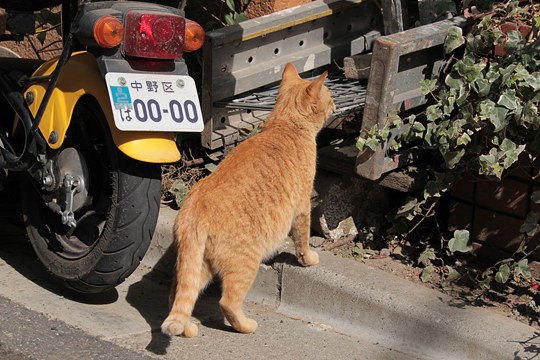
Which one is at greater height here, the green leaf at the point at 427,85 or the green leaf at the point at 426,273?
the green leaf at the point at 427,85

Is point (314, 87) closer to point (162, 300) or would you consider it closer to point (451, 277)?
point (451, 277)

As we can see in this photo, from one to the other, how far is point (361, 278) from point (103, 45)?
168cm

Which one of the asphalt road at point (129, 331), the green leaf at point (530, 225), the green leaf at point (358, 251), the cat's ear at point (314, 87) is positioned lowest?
the asphalt road at point (129, 331)

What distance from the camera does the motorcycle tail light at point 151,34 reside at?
376 cm

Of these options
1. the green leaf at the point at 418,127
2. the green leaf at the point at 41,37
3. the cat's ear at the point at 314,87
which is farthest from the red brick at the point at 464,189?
the green leaf at the point at 41,37

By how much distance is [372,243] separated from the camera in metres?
4.81

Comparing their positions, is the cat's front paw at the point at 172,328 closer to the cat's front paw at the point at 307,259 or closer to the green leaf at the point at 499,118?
the cat's front paw at the point at 307,259

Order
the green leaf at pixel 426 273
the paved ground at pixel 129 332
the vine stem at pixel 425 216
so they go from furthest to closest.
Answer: the vine stem at pixel 425 216, the green leaf at pixel 426 273, the paved ground at pixel 129 332

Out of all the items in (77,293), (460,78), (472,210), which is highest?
(460,78)

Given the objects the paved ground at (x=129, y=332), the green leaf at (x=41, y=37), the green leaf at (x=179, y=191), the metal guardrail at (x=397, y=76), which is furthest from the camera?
the green leaf at (x=41, y=37)

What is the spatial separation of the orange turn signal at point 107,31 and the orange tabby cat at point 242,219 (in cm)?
79

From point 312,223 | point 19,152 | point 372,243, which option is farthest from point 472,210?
point 19,152

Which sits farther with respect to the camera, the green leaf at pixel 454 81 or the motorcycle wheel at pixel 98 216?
the green leaf at pixel 454 81

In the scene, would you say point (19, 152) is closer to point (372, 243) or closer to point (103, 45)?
point (103, 45)
